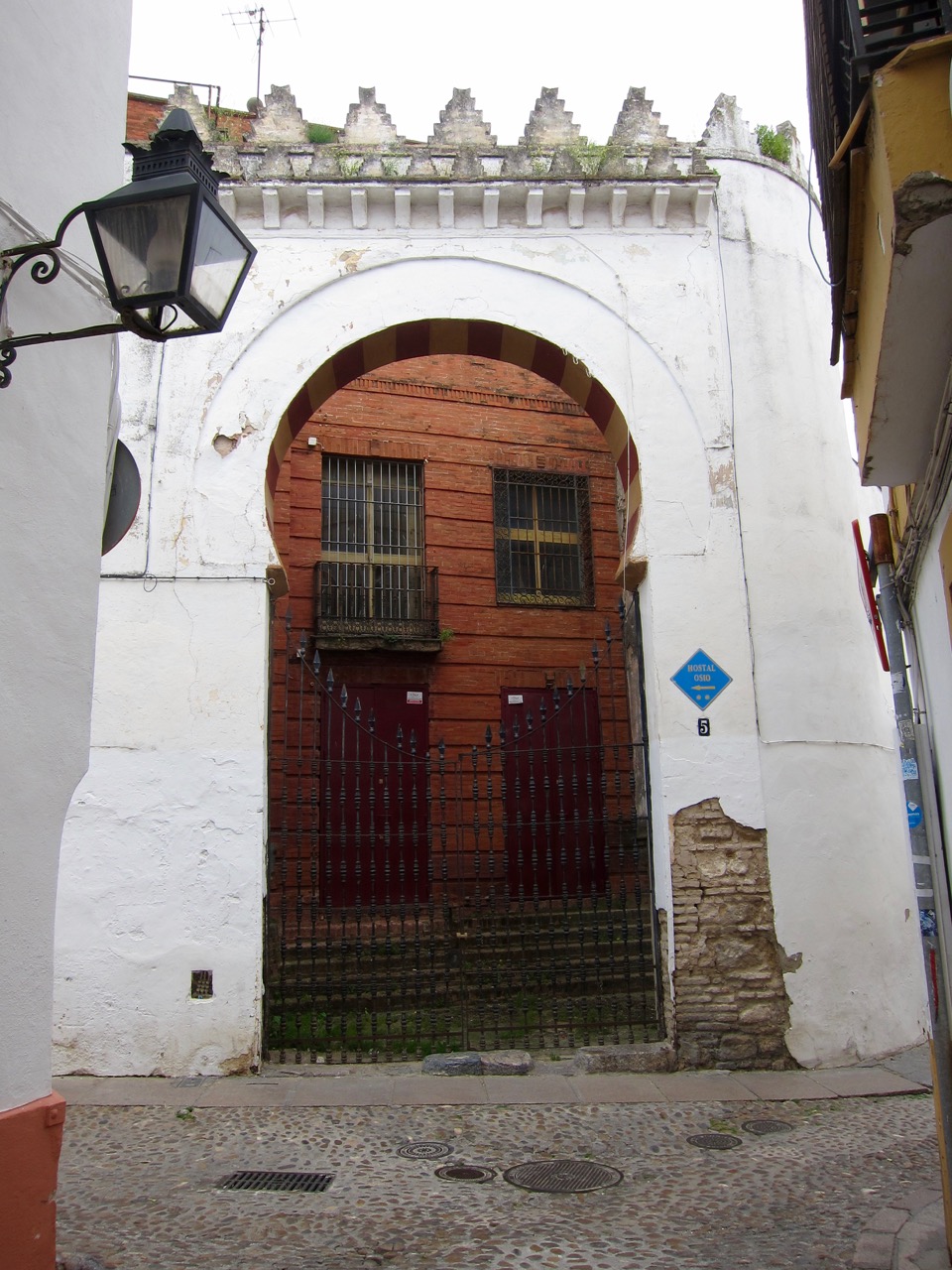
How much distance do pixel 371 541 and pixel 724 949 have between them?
7.90 metres

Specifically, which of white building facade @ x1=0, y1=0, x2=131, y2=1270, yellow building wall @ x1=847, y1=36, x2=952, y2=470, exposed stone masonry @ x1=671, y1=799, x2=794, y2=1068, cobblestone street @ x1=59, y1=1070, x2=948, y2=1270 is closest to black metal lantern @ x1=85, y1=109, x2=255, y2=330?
white building facade @ x1=0, y1=0, x2=131, y2=1270

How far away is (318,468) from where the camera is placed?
13.5 meters

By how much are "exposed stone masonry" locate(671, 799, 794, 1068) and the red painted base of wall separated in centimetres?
484

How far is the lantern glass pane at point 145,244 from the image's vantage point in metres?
3.20

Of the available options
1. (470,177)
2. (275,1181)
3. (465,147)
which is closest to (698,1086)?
(275,1181)

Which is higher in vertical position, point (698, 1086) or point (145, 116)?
point (145, 116)

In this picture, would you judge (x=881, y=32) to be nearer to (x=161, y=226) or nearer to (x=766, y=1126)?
(x=161, y=226)

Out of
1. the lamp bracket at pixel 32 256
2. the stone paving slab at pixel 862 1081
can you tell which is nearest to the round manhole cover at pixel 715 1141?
the stone paving slab at pixel 862 1081

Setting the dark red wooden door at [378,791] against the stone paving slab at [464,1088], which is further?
the dark red wooden door at [378,791]

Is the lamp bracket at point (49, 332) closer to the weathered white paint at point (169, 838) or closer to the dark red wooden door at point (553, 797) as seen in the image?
the weathered white paint at point (169, 838)

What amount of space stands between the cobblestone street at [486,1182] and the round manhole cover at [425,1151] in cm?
4

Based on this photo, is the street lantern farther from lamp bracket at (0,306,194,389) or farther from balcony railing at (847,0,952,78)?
balcony railing at (847,0,952,78)

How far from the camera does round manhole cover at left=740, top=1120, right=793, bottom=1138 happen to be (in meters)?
5.84

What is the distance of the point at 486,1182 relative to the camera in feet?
16.6
